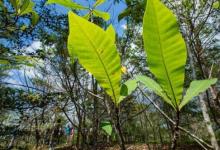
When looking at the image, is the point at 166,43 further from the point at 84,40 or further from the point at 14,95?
the point at 14,95

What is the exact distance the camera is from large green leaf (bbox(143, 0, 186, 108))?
0.40 metres

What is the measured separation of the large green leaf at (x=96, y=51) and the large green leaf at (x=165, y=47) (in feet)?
0.21

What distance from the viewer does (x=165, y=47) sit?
0.43 meters

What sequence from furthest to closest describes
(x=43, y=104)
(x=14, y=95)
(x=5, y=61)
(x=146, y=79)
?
(x=14, y=95)
(x=43, y=104)
(x=5, y=61)
(x=146, y=79)

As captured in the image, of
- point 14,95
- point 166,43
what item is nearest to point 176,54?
point 166,43

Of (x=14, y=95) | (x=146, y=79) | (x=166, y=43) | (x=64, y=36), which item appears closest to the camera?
(x=166, y=43)

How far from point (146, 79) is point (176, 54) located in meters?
0.11

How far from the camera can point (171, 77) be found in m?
0.46

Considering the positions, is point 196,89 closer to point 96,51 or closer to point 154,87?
point 154,87

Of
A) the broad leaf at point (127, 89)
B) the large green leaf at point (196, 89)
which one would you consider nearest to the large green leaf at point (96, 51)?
the broad leaf at point (127, 89)

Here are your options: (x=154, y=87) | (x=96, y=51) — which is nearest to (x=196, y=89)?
(x=154, y=87)

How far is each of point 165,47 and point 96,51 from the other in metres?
0.10

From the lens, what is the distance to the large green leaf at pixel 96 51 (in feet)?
1.40

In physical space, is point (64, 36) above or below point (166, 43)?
above
